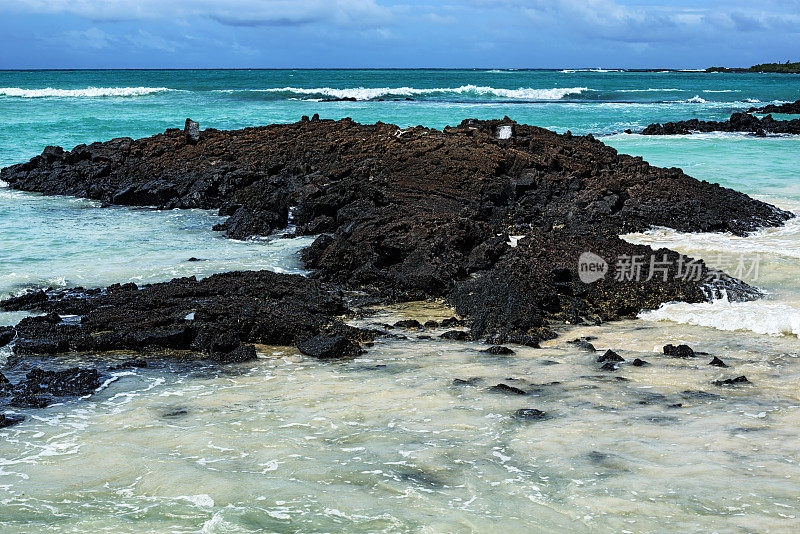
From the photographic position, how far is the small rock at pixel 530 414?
644cm

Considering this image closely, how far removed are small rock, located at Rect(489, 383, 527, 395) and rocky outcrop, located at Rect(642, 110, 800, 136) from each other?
28796 mm

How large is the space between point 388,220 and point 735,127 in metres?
27.5

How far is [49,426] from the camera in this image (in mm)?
6363

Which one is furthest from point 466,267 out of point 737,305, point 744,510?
point 744,510

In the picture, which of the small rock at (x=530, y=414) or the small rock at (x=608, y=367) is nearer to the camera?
the small rock at (x=530, y=414)

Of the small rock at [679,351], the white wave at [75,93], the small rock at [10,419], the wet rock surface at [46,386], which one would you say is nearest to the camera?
the small rock at [10,419]

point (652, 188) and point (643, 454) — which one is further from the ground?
point (652, 188)

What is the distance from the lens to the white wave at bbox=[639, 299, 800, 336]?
28.9ft

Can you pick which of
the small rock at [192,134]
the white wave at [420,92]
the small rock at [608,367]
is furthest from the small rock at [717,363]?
the white wave at [420,92]

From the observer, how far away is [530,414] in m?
6.50

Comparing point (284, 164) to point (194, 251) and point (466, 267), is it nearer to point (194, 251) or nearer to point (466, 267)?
point (194, 251)

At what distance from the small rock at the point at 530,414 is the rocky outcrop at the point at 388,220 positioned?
6.72 ft

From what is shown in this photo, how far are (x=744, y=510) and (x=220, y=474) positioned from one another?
131 inches

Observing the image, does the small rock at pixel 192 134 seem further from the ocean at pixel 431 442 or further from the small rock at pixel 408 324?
the small rock at pixel 408 324
